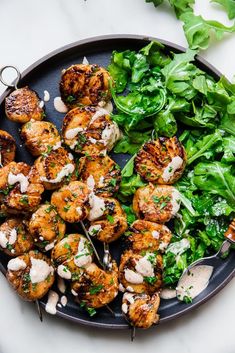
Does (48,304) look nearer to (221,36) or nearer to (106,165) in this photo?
(106,165)

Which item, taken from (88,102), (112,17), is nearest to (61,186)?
(88,102)

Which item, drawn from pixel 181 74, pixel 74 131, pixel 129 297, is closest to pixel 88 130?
pixel 74 131

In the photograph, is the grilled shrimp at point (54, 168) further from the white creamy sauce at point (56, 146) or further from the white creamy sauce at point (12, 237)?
the white creamy sauce at point (12, 237)

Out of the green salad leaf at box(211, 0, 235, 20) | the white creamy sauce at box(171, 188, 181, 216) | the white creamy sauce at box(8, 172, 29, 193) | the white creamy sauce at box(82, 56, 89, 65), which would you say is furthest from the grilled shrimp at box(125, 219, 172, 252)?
the green salad leaf at box(211, 0, 235, 20)

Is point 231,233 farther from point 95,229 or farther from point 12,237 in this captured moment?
point 12,237

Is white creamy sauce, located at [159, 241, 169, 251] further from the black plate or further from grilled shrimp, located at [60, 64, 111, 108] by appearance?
grilled shrimp, located at [60, 64, 111, 108]
